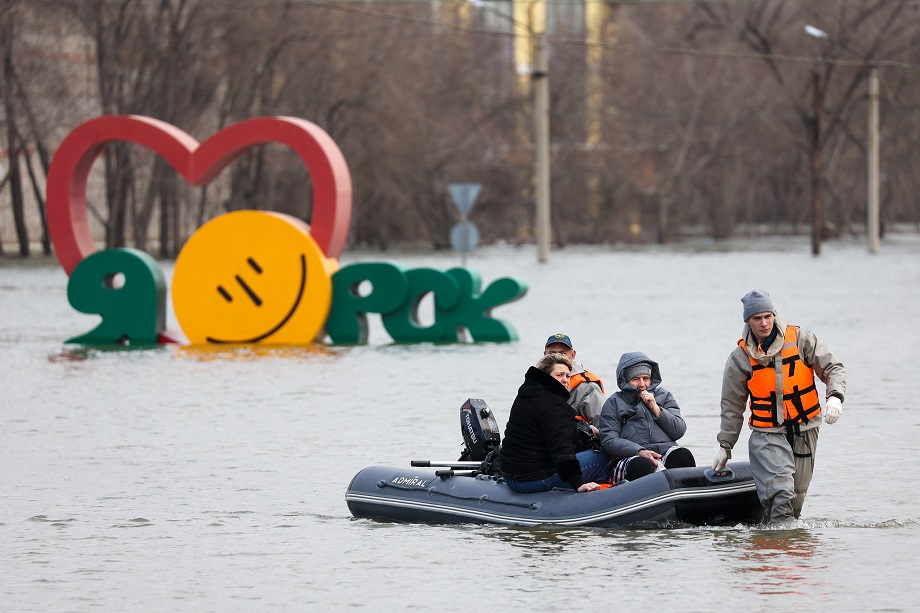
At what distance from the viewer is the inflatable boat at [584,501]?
10453 millimetres

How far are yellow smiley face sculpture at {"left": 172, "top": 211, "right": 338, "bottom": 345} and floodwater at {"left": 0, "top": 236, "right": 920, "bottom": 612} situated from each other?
0.75 m

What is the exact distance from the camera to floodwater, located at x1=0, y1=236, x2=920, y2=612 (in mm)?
Answer: 9109

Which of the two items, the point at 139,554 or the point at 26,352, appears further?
the point at 26,352

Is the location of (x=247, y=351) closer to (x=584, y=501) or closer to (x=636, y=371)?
(x=636, y=371)

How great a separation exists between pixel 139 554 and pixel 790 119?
67085mm

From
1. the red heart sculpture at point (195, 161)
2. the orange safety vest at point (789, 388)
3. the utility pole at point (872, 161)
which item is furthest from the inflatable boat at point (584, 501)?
the utility pole at point (872, 161)

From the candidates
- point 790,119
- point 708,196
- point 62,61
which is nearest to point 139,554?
point 62,61

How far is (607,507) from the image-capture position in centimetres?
1053

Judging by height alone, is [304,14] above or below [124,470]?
above

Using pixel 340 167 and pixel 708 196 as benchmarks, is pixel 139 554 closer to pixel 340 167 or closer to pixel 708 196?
pixel 340 167

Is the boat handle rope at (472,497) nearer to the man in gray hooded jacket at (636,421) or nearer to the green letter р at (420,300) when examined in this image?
the man in gray hooded jacket at (636,421)

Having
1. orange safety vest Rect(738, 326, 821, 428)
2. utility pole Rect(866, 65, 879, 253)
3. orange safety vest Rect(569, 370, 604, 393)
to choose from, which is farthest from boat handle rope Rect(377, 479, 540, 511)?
utility pole Rect(866, 65, 879, 253)

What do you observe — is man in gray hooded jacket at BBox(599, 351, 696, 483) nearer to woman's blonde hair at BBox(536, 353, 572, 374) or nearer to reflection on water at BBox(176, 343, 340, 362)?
woman's blonde hair at BBox(536, 353, 572, 374)

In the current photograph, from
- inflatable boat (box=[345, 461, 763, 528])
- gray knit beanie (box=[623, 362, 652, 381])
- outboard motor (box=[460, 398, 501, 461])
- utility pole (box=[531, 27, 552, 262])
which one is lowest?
inflatable boat (box=[345, 461, 763, 528])
